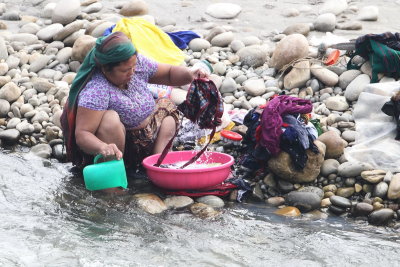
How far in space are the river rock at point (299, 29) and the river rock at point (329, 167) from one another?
3.13 meters

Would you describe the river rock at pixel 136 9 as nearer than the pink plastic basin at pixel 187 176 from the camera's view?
No

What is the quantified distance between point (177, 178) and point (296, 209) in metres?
0.91

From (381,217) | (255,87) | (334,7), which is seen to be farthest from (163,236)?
(334,7)

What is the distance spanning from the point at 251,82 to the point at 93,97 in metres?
2.26

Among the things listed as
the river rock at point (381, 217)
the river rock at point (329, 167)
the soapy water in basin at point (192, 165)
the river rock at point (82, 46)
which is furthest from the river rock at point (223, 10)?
the river rock at point (381, 217)

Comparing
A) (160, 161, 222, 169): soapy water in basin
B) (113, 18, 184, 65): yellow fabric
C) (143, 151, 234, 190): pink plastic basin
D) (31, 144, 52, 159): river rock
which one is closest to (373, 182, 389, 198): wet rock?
(143, 151, 234, 190): pink plastic basin

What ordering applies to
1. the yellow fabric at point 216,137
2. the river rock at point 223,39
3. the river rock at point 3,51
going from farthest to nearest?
the river rock at point 223,39 < the river rock at point 3,51 < the yellow fabric at point 216,137

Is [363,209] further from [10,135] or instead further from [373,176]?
[10,135]

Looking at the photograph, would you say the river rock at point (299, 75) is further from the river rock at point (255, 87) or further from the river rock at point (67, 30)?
the river rock at point (67, 30)

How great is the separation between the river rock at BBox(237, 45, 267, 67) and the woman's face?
2.59m

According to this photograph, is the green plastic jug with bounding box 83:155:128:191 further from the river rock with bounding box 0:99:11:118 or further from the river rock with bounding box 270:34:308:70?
the river rock with bounding box 270:34:308:70

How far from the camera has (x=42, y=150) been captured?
6.01 metres

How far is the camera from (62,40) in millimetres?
8102

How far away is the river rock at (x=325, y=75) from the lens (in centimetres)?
650
